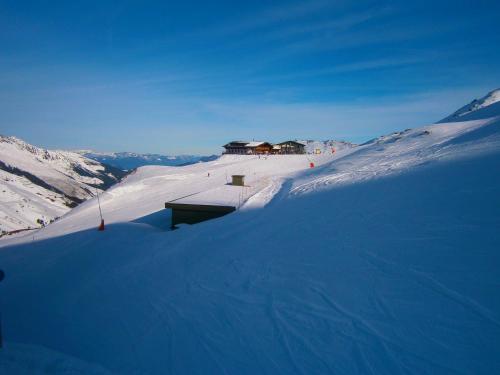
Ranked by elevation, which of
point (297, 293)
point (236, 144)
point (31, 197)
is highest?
point (236, 144)

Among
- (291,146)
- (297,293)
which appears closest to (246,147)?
(291,146)

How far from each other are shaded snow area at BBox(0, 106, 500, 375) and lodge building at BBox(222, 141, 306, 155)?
63.1m

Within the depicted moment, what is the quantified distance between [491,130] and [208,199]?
45.4 ft

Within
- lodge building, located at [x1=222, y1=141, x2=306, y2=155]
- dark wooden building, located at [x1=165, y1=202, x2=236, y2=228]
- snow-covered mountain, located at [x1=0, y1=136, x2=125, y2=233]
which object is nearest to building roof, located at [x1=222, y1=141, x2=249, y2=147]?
lodge building, located at [x1=222, y1=141, x2=306, y2=155]

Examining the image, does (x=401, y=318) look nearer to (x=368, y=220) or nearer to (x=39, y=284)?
(x=368, y=220)

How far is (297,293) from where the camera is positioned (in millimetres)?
5016

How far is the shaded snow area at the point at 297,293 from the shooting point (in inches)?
143

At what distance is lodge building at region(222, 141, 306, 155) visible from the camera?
7294 cm

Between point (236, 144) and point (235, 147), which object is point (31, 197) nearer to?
point (235, 147)

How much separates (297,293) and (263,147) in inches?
2769

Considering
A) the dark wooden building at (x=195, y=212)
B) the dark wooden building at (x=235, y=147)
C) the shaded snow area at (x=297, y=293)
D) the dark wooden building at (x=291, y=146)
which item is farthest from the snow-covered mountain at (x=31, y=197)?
the shaded snow area at (x=297, y=293)

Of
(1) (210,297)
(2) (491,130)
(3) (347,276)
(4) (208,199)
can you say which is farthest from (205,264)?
(2) (491,130)

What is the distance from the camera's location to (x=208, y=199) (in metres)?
14.6

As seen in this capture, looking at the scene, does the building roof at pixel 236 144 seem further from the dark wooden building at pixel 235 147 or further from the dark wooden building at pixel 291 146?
the dark wooden building at pixel 291 146
